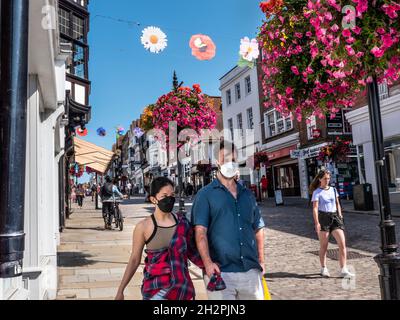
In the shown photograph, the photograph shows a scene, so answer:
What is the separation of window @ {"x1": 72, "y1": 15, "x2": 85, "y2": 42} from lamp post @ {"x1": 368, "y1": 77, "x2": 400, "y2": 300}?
46.2ft

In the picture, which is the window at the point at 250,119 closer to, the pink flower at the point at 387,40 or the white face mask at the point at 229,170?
the pink flower at the point at 387,40

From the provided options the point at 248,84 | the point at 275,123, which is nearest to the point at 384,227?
the point at 275,123

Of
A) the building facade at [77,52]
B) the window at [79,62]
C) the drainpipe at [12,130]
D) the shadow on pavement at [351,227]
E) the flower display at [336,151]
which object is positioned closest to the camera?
the drainpipe at [12,130]

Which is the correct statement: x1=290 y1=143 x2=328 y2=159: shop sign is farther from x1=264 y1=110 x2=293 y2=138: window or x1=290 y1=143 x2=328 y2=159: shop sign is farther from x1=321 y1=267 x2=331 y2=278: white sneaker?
x1=321 y1=267 x2=331 y2=278: white sneaker

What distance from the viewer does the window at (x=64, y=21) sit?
1512 cm

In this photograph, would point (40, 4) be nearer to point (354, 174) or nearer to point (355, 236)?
point (355, 236)

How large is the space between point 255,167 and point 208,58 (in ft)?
72.8

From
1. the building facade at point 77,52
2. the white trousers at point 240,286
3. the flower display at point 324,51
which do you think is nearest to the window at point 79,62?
the building facade at point 77,52

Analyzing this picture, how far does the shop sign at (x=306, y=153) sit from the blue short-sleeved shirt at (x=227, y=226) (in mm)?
21391

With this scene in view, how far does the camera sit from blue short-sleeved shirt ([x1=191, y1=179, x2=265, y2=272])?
112 inches

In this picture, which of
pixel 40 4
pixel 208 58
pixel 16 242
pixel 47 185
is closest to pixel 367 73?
pixel 208 58

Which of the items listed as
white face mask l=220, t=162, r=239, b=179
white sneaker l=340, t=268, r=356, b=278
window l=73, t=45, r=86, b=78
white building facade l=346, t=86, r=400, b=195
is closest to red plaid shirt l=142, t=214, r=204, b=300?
white face mask l=220, t=162, r=239, b=179

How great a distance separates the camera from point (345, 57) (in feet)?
11.1

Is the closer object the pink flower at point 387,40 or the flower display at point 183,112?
the pink flower at point 387,40
